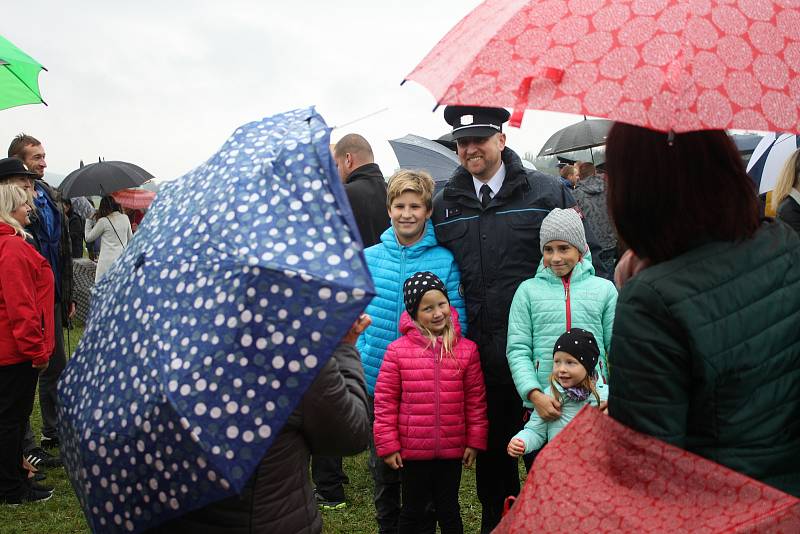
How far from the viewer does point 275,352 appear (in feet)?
5.69

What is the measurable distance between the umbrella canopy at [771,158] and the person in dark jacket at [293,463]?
397 centimetres

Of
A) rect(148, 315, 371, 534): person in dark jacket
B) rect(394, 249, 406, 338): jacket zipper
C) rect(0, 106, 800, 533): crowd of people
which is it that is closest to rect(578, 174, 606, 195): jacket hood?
rect(0, 106, 800, 533): crowd of people

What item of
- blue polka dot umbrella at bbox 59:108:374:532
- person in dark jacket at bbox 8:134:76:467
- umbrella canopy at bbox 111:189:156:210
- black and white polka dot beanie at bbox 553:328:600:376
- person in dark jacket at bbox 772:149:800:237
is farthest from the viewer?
umbrella canopy at bbox 111:189:156:210

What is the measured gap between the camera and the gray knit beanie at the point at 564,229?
12.0 feet

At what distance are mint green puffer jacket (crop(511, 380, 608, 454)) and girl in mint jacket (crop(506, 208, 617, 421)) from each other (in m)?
0.07

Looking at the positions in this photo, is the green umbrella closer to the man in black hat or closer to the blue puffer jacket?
the blue puffer jacket

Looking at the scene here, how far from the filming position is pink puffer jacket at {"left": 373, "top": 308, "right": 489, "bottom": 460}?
3824 mm

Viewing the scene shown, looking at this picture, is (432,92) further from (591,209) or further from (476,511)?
(591,209)

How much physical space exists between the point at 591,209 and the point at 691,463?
217 inches

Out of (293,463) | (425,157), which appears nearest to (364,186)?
(293,463)

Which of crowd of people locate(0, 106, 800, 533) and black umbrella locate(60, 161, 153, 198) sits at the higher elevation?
black umbrella locate(60, 161, 153, 198)

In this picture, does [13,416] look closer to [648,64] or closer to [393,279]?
[393,279]

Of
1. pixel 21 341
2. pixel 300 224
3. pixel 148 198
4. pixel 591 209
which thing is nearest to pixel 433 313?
pixel 300 224

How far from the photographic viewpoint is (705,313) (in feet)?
5.31
